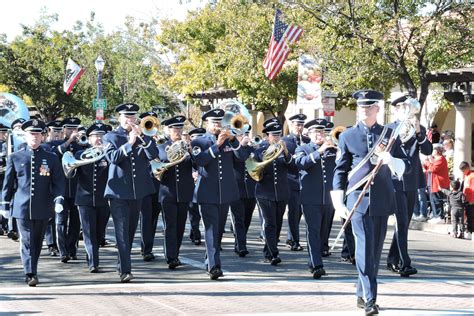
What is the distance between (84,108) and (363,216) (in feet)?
150

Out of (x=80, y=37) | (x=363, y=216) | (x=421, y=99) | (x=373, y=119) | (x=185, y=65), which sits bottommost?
(x=363, y=216)

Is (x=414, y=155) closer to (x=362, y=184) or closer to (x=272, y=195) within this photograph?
(x=272, y=195)

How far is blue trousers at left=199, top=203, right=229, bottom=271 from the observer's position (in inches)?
443

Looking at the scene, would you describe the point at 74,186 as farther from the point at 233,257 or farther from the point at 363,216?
the point at 363,216

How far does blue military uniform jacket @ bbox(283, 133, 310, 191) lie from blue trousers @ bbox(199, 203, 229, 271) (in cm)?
221

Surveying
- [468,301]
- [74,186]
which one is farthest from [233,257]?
[468,301]

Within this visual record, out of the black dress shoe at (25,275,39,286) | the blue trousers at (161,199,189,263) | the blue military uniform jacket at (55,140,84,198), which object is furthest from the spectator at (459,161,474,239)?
the black dress shoe at (25,275,39,286)

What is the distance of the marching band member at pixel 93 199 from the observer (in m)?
12.1

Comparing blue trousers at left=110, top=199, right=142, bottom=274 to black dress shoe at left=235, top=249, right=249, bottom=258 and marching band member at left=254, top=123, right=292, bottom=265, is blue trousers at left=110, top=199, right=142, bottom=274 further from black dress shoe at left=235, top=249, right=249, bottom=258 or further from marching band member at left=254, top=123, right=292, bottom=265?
black dress shoe at left=235, top=249, right=249, bottom=258

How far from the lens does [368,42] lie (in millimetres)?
21453

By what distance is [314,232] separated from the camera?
11516 mm

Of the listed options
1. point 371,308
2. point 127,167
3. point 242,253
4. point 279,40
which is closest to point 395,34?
point 279,40

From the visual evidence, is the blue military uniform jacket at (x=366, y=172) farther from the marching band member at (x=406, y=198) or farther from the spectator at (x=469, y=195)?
the spectator at (x=469, y=195)

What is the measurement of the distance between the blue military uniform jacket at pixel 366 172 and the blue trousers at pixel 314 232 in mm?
2177
